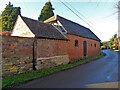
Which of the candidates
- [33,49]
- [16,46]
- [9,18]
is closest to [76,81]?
[33,49]

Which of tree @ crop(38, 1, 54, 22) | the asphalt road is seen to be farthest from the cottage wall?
tree @ crop(38, 1, 54, 22)

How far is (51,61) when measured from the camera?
27.7ft

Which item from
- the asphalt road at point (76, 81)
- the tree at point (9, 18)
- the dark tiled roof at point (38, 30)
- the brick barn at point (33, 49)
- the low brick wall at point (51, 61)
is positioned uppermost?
the tree at point (9, 18)

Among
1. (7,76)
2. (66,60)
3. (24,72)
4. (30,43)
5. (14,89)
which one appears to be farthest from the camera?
(66,60)

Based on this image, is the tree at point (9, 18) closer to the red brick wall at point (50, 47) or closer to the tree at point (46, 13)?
the tree at point (46, 13)

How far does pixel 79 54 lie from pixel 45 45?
24.1ft

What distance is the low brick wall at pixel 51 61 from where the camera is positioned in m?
7.36

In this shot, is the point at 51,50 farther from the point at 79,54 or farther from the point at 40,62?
the point at 79,54

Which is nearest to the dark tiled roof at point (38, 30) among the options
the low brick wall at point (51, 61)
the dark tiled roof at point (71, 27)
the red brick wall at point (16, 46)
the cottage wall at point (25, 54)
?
the cottage wall at point (25, 54)

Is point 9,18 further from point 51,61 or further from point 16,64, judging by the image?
point 16,64

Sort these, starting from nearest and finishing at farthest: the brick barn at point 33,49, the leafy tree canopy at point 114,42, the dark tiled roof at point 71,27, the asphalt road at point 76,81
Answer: the asphalt road at point 76,81, the brick barn at point 33,49, the dark tiled roof at point 71,27, the leafy tree canopy at point 114,42

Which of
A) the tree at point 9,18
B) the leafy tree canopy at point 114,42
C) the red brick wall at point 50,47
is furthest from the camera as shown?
the leafy tree canopy at point 114,42

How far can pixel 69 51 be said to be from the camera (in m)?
11.4

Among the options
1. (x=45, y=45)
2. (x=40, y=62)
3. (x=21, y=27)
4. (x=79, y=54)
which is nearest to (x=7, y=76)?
(x=40, y=62)
